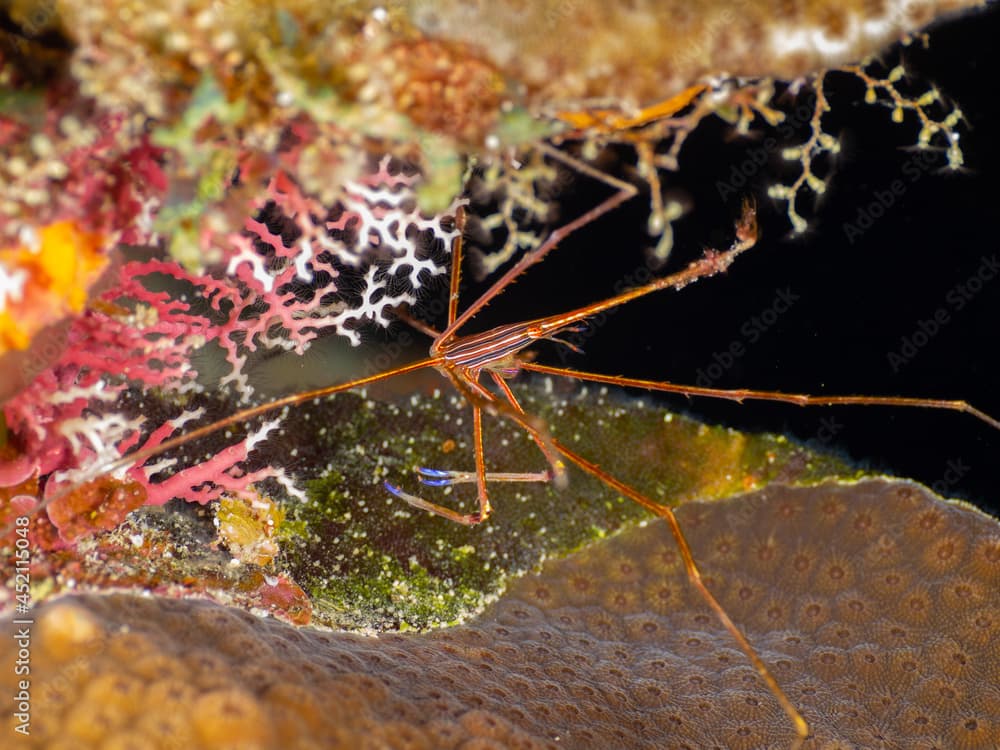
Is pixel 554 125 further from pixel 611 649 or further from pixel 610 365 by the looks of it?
pixel 611 649

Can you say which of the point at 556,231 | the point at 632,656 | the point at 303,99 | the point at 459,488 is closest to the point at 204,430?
the point at 303,99

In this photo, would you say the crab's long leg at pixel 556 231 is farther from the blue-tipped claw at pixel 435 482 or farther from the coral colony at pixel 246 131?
the blue-tipped claw at pixel 435 482

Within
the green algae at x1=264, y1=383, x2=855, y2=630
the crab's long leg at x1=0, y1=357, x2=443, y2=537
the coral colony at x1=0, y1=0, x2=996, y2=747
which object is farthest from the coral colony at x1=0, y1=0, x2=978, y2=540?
the green algae at x1=264, y1=383, x2=855, y2=630

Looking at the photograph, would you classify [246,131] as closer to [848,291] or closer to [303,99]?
[303,99]

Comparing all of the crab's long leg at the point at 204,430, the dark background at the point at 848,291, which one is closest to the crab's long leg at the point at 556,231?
the crab's long leg at the point at 204,430

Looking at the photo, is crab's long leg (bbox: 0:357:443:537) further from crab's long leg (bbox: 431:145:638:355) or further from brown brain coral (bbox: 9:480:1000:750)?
brown brain coral (bbox: 9:480:1000:750)
